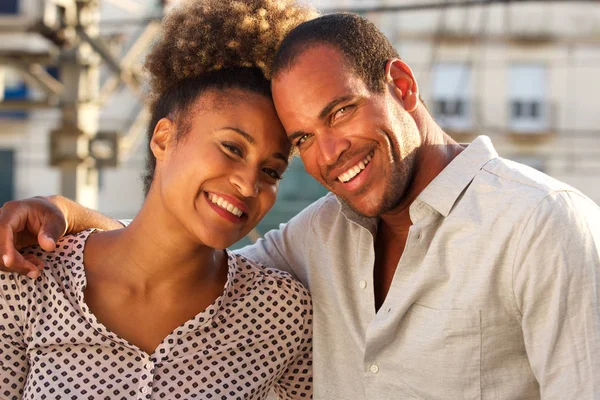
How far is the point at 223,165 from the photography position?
2.20 m

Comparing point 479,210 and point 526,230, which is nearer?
point 526,230

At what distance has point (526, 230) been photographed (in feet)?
6.27

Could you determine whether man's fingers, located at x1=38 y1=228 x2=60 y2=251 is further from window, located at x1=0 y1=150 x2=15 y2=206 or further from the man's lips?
window, located at x1=0 y1=150 x2=15 y2=206

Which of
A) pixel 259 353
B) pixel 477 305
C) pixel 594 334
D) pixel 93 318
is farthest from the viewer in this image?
pixel 259 353

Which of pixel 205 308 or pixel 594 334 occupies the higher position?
pixel 594 334

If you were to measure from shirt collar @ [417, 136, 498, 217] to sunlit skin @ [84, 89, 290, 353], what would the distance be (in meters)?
0.41

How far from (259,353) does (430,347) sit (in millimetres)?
525

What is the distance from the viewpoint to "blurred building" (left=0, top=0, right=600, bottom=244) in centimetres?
1783

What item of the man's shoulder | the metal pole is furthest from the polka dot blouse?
the metal pole

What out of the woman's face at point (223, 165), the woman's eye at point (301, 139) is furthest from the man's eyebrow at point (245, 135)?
the woman's eye at point (301, 139)

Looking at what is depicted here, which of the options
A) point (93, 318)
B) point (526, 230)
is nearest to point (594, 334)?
point (526, 230)

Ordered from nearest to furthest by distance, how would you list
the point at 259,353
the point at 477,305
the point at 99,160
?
the point at 477,305, the point at 259,353, the point at 99,160

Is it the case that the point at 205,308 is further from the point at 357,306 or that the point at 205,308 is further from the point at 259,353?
the point at 357,306

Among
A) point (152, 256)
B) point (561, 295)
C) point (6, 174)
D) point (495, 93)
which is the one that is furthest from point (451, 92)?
point (561, 295)
